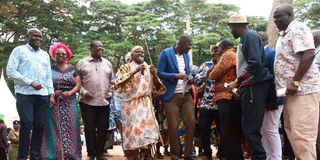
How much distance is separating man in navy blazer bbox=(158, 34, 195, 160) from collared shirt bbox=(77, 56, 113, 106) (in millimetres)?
922

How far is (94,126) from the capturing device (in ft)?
21.0

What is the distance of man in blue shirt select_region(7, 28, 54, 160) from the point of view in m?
5.38

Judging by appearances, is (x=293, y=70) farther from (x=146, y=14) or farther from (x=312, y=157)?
(x=146, y=14)

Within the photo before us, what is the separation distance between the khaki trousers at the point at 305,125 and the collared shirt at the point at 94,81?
10.3 ft

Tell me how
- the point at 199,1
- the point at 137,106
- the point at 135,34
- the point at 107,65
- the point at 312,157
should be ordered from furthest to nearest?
the point at 199,1 < the point at 135,34 < the point at 107,65 < the point at 137,106 < the point at 312,157

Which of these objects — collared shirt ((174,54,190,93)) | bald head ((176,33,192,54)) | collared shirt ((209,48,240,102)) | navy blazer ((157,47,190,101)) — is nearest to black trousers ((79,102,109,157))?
navy blazer ((157,47,190,101))

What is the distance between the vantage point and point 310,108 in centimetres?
421

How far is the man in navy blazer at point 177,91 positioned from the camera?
6059mm

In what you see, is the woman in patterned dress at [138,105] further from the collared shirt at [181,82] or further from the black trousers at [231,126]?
the black trousers at [231,126]

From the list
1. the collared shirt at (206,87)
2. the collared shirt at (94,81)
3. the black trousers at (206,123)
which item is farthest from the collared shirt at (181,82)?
the collared shirt at (94,81)

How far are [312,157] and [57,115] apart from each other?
381 cm

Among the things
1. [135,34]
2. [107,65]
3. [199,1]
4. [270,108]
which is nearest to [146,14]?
[135,34]

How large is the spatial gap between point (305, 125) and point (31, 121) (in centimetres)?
346

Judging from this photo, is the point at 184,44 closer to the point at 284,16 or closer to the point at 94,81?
the point at 94,81
